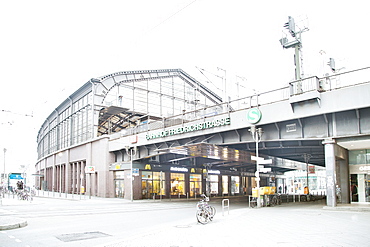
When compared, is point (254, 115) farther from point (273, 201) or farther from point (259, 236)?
point (259, 236)

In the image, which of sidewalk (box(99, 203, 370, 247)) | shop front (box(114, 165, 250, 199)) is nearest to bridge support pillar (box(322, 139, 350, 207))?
sidewalk (box(99, 203, 370, 247))

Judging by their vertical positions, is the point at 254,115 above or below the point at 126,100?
below

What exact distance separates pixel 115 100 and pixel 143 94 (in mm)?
5782

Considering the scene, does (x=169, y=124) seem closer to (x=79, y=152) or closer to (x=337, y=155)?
(x=337, y=155)

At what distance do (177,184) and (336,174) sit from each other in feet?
81.1

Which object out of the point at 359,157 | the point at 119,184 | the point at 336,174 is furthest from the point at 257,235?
the point at 119,184

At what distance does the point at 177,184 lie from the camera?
4572 cm

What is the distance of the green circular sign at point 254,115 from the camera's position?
25.1 m

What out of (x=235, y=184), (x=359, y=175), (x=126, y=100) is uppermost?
(x=126, y=100)

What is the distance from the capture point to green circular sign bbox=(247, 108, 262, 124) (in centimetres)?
2511

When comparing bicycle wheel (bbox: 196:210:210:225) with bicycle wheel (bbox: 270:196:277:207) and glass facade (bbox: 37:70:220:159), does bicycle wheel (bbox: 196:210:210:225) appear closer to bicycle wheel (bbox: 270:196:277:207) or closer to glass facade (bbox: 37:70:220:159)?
bicycle wheel (bbox: 270:196:277:207)

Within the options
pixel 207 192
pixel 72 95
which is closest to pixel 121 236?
pixel 207 192

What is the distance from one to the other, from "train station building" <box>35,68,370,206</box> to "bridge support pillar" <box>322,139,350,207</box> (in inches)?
2.6

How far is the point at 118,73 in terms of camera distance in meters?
52.8
